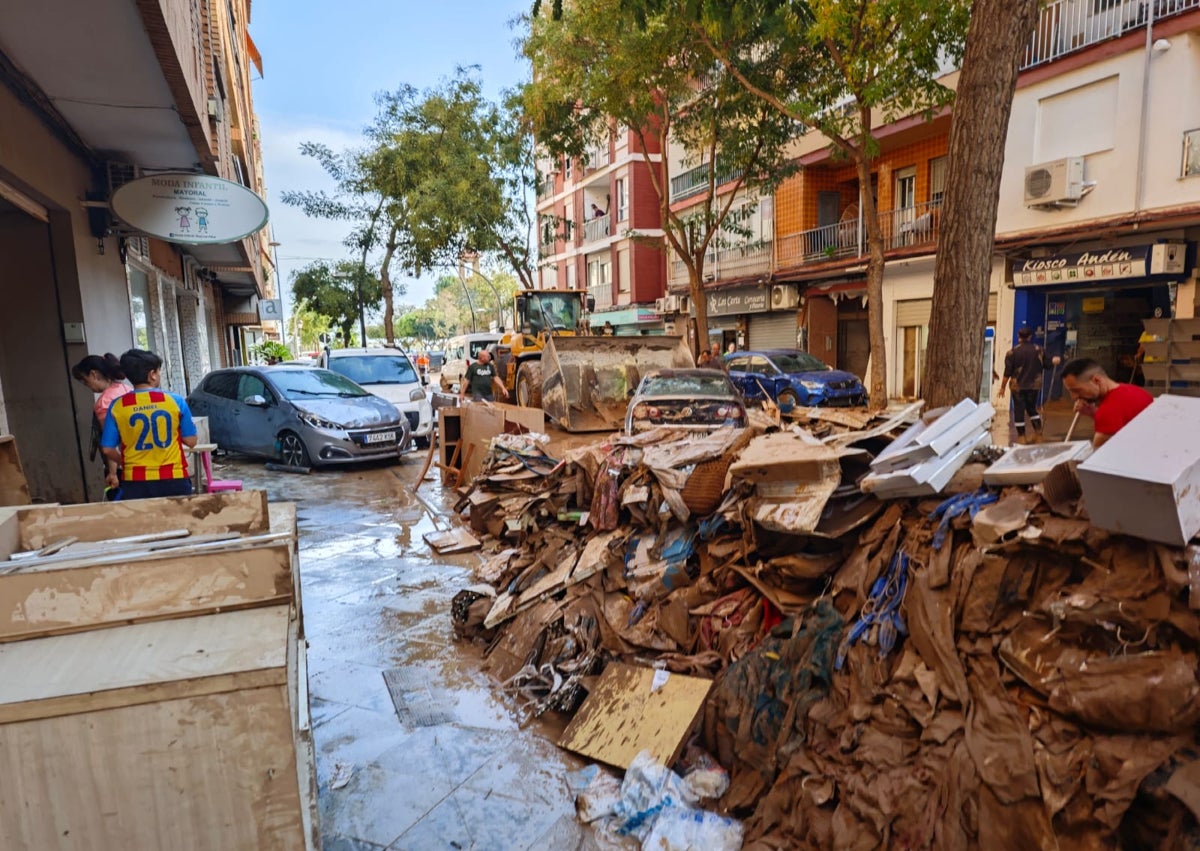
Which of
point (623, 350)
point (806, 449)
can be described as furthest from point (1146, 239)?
point (806, 449)

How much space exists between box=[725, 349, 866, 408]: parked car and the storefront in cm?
417

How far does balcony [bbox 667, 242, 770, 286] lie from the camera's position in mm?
22750

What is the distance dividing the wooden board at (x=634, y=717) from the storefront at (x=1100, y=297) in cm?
1337

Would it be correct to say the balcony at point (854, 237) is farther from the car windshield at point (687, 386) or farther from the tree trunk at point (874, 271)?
the car windshield at point (687, 386)

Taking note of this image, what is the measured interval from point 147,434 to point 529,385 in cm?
902

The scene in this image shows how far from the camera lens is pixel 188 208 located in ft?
22.1

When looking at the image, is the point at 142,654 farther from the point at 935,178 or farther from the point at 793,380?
the point at 935,178

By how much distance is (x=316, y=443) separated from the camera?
416 inches

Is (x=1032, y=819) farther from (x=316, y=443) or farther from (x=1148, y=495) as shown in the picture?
(x=316, y=443)

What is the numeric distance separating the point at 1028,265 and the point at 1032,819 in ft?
49.7

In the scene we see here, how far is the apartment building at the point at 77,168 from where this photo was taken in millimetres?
4789

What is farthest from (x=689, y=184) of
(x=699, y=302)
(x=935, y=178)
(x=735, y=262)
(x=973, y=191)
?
→ (x=973, y=191)

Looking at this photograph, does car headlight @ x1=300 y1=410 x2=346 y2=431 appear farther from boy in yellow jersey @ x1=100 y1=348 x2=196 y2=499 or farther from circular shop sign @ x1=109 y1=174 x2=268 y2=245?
boy in yellow jersey @ x1=100 y1=348 x2=196 y2=499

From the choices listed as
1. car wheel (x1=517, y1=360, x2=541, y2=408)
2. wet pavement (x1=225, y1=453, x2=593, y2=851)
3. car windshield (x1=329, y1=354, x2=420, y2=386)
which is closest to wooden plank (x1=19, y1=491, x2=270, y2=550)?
wet pavement (x1=225, y1=453, x2=593, y2=851)
